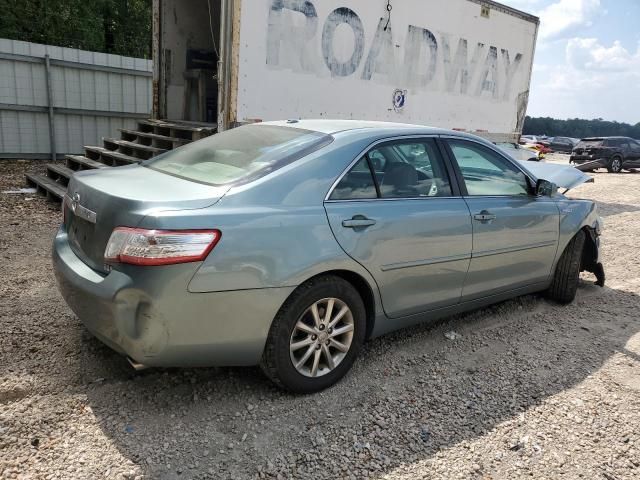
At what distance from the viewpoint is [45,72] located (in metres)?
10.5

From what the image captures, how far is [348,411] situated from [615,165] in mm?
23573

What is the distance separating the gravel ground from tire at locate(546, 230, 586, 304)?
0.57 m

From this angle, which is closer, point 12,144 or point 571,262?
point 571,262

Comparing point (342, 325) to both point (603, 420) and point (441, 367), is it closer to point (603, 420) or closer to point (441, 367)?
point (441, 367)

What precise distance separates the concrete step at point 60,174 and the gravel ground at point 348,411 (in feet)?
12.6

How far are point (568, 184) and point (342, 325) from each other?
4.56m

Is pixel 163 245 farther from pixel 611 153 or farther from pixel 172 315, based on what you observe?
pixel 611 153

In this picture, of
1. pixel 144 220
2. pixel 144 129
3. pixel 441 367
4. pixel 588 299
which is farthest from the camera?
pixel 144 129

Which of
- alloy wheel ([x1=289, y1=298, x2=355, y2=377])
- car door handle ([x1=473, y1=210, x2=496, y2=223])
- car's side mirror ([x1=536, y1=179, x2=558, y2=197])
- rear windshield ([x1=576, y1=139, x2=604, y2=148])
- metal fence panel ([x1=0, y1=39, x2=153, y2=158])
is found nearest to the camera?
alloy wheel ([x1=289, y1=298, x2=355, y2=377])

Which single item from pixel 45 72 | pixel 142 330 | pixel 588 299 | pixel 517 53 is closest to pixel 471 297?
pixel 588 299

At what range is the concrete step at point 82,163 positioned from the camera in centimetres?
745

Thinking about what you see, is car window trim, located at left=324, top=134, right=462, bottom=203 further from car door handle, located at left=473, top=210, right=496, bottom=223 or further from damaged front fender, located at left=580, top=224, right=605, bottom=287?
damaged front fender, located at left=580, top=224, right=605, bottom=287

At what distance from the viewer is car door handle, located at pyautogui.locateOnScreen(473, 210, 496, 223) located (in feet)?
11.9

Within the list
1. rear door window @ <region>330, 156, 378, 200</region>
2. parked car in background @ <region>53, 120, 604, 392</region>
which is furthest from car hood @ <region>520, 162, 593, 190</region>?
rear door window @ <region>330, 156, 378, 200</region>
